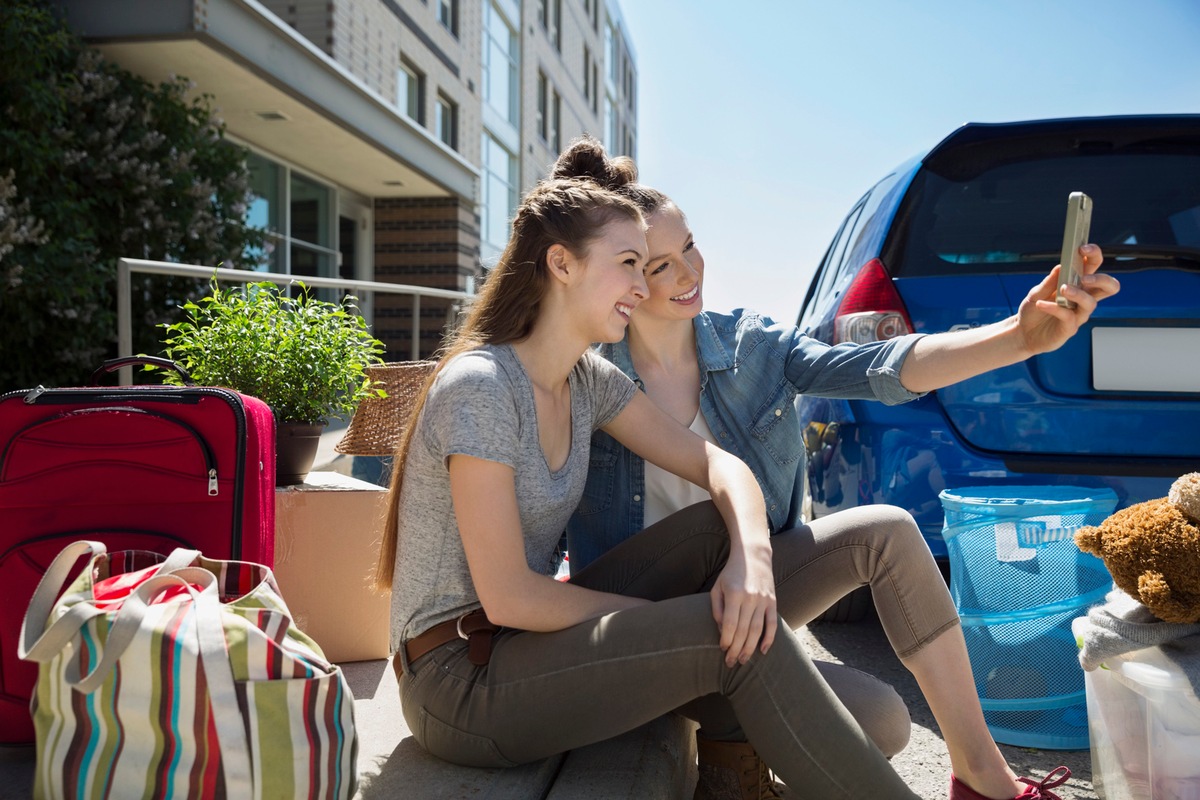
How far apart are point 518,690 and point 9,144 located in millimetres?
5578

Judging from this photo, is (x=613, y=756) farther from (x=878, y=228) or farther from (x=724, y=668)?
(x=878, y=228)

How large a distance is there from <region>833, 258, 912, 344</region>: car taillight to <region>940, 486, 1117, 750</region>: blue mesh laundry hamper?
0.52 meters

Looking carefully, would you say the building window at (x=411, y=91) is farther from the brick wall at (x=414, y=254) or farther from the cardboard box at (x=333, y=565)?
the cardboard box at (x=333, y=565)

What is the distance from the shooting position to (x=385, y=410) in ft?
10.4

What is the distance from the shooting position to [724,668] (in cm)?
173

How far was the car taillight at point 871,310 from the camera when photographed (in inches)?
106

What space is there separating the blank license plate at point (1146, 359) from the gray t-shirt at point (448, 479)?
151 cm

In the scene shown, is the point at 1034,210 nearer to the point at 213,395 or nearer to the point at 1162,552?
the point at 1162,552

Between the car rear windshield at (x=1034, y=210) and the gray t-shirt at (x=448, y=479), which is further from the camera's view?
the car rear windshield at (x=1034, y=210)

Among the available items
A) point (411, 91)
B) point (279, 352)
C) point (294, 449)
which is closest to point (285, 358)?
point (279, 352)

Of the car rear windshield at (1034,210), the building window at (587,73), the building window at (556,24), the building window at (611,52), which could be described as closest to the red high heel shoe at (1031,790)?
the car rear windshield at (1034,210)

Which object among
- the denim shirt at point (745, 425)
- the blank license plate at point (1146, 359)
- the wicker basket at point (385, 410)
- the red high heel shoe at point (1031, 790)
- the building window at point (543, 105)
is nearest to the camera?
the red high heel shoe at point (1031, 790)

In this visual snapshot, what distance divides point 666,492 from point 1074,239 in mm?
1102

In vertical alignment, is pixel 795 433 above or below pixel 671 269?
below
